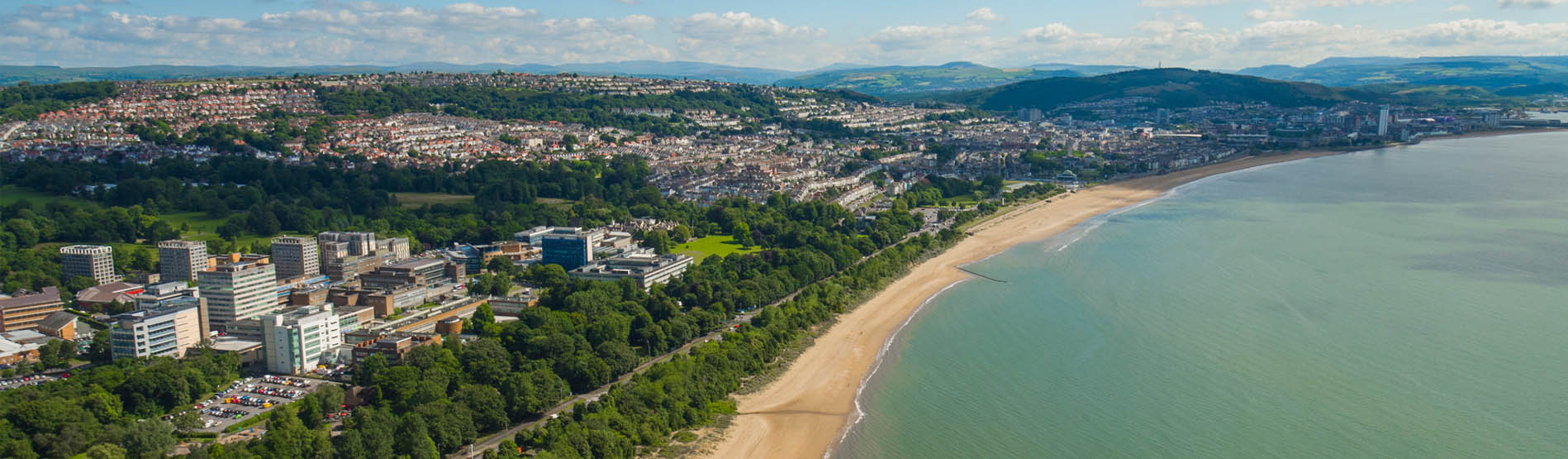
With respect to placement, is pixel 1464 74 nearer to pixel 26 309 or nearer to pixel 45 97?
pixel 45 97

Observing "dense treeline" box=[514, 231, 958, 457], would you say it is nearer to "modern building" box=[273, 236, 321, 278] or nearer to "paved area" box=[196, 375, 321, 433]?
"paved area" box=[196, 375, 321, 433]

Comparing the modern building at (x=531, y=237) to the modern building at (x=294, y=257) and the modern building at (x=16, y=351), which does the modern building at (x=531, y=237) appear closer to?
the modern building at (x=294, y=257)

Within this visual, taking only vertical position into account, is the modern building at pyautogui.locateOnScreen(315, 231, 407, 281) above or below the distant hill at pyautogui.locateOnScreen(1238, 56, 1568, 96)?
below

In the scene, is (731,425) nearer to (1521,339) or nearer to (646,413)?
(646,413)

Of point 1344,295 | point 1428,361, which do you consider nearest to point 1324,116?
point 1344,295

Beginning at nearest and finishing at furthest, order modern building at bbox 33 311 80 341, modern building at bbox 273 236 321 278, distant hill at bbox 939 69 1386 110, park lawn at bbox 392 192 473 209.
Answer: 1. modern building at bbox 33 311 80 341
2. modern building at bbox 273 236 321 278
3. park lawn at bbox 392 192 473 209
4. distant hill at bbox 939 69 1386 110

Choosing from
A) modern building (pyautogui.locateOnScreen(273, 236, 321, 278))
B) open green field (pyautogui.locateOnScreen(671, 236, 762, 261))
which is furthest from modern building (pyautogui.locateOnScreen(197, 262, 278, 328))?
open green field (pyautogui.locateOnScreen(671, 236, 762, 261))
